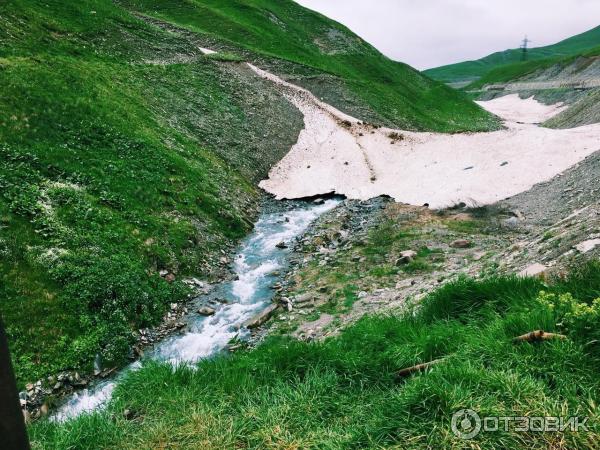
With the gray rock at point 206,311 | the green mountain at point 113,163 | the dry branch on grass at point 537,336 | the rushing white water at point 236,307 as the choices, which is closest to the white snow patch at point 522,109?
the green mountain at point 113,163

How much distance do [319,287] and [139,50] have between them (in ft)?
112

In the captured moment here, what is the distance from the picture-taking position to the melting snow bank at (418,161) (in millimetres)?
26422

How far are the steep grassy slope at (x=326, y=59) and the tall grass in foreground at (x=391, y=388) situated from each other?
40.0 metres

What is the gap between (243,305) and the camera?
54.7 ft

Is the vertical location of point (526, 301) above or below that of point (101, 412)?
above

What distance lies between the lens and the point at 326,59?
67125mm

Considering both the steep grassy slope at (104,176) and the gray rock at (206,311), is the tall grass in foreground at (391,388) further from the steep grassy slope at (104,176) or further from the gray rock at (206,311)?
the gray rock at (206,311)

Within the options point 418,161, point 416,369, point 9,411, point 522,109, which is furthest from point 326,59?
point 9,411

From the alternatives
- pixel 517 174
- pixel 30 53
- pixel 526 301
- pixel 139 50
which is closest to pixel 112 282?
pixel 526 301

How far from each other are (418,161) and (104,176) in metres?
25.1

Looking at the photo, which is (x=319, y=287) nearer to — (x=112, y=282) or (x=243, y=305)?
(x=243, y=305)

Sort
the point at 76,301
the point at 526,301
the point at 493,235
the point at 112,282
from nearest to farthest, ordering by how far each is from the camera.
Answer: the point at 526,301, the point at 76,301, the point at 112,282, the point at 493,235

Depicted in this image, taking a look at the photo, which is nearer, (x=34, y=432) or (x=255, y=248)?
(x=34, y=432)

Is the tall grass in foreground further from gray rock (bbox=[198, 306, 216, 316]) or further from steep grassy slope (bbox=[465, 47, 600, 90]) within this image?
steep grassy slope (bbox=[465, 47, 600, 90])
